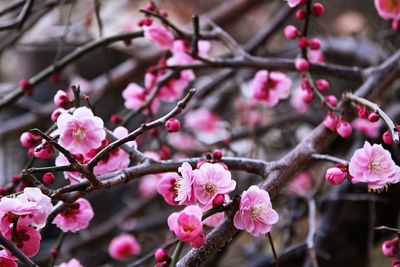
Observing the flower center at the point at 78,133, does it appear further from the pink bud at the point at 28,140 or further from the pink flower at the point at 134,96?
the pink flower at the point at 134,96

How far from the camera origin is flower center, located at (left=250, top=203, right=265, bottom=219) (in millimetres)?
745

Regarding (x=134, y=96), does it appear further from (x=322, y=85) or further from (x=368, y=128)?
(x=368, y=128)

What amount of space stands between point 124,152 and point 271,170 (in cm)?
25

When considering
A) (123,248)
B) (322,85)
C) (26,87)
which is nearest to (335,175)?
(322,85)

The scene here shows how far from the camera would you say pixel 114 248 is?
63.7 inches

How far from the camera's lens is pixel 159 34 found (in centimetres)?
116

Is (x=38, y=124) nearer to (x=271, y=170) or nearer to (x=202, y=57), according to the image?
(x=202, y=57)

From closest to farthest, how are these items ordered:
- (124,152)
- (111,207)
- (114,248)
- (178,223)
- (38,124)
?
(178,223), (124,152), (114,248), (38,124), (111,207)

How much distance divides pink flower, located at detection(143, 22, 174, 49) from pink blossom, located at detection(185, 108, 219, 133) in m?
1.06

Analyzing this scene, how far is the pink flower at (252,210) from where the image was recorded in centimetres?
74

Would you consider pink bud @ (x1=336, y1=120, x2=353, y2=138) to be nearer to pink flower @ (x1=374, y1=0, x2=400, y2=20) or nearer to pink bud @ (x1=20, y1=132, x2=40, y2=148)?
pink flower @ (x1=374, y1=0, x2=400, y2=20)

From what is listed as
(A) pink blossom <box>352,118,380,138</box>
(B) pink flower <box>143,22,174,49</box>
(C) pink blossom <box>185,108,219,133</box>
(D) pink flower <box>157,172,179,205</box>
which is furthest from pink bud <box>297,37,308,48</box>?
(C) pink blossom <box>185,108,219,133</box>

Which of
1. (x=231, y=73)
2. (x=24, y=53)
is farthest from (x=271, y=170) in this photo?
(x=24, y=53)

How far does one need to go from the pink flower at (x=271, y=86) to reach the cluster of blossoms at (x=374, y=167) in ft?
1.64
